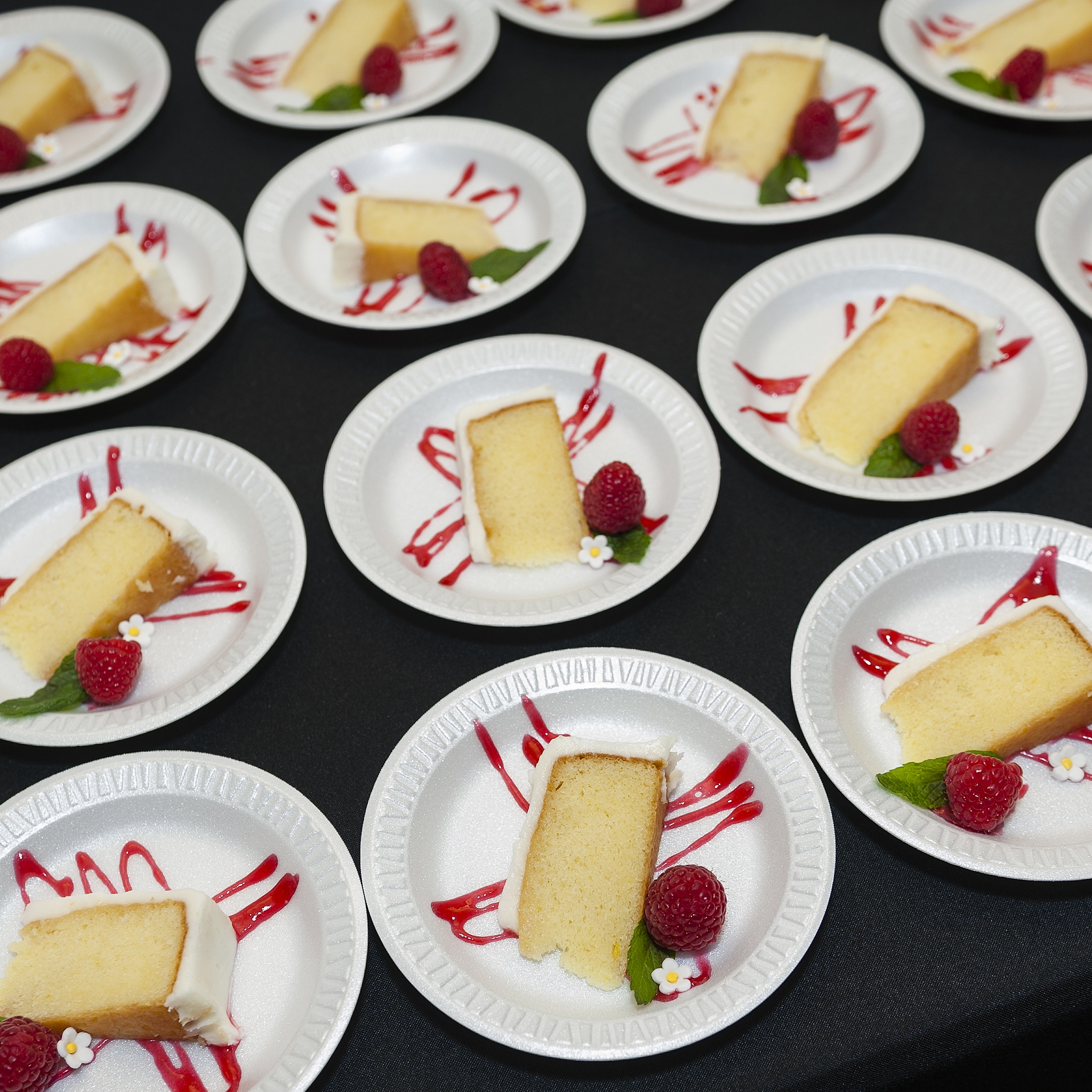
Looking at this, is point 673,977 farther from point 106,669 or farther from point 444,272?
point 444,272

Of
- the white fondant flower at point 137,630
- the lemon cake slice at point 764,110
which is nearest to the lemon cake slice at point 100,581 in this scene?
the white fondant flower at point 137,630

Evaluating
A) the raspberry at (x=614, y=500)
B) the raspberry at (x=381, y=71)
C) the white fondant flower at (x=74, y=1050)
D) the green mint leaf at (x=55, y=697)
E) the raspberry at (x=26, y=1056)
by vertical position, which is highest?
the raspberry at (x=381, y=71)

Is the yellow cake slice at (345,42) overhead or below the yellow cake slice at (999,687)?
overhead

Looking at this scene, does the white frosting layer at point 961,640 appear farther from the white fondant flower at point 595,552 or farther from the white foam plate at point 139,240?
the white foam plate at point 139,240

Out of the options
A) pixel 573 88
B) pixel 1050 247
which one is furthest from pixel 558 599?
pixel 573 88

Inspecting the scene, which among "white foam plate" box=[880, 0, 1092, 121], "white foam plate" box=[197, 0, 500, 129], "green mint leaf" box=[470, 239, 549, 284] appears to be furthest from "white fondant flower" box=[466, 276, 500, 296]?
"white foam plate" box=[880, 0, 1092, 121]

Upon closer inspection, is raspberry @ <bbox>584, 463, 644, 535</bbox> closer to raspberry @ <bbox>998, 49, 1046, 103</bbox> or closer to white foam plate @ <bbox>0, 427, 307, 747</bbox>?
white foam plate @ <bbox>0, 427, 307, 747</bbox>

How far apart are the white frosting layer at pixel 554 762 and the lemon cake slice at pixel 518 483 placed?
15.8 inches

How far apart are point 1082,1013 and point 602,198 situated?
6.23 ft

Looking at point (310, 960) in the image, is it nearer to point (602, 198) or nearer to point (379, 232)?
point (379, 232)

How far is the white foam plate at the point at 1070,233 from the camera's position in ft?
7.09

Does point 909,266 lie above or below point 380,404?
above

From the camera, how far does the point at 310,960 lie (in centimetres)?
149

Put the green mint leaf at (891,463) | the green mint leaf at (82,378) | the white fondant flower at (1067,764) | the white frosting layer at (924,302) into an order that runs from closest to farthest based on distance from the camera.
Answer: the white fondant flower at (1067,764), the green mint leaf at (891,463), the white frosting layer at (924,302), the green mint leaf at (82,378)
